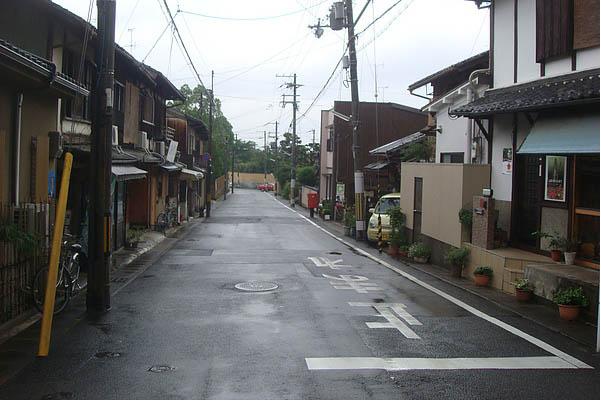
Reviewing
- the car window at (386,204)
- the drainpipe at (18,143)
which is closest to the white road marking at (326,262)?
the car window at (386,204)

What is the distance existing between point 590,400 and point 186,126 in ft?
113

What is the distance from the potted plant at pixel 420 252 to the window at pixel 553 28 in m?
6.54

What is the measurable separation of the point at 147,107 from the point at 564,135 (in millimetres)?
18056

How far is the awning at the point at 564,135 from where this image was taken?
9.99 meters

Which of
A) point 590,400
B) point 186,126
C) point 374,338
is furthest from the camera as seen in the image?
point 186,126

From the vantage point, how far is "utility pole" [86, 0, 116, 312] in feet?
31.9

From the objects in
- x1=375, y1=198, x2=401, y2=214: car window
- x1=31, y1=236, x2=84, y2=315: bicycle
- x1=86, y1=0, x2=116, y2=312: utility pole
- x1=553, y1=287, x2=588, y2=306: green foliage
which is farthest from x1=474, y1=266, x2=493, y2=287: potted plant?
x1=375, y1=198, x2=401, y2=214: car window

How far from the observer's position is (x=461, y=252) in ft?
46.1

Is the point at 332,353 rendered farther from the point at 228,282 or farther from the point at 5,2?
the point at 5,2

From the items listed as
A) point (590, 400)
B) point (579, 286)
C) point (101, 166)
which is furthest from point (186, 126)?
point (590, 400)

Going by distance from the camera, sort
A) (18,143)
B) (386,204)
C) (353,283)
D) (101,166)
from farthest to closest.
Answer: (386,204) < (353,283) < (101,166) < (18,143)

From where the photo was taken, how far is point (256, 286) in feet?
41.0

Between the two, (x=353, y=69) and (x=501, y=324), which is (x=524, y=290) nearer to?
(x=501, y=324)

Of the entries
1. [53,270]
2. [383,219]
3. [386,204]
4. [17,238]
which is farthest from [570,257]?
[386,204]
